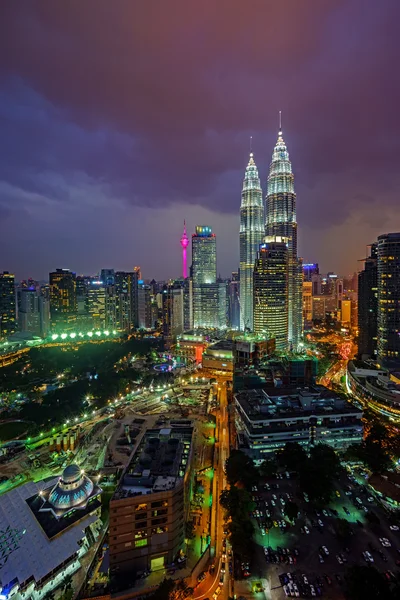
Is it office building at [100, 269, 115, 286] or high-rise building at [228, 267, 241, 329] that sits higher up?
office building at [100, 269, 115, 286]

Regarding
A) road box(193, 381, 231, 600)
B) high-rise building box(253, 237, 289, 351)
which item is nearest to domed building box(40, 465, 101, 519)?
road box(193, 381, 231, 600)

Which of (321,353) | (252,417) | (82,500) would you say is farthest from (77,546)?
(321,353)

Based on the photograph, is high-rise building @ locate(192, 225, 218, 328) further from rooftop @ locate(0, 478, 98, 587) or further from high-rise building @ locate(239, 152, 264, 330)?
rooftop @ locate(0, 478, 98, 587)

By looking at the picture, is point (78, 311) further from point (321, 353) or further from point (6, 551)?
point (6, 551)

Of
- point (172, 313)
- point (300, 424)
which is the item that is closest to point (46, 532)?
point (300, 424)

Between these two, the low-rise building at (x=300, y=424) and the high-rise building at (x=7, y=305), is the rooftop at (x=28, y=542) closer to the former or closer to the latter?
the low-rise building at (x=300, y=424)
